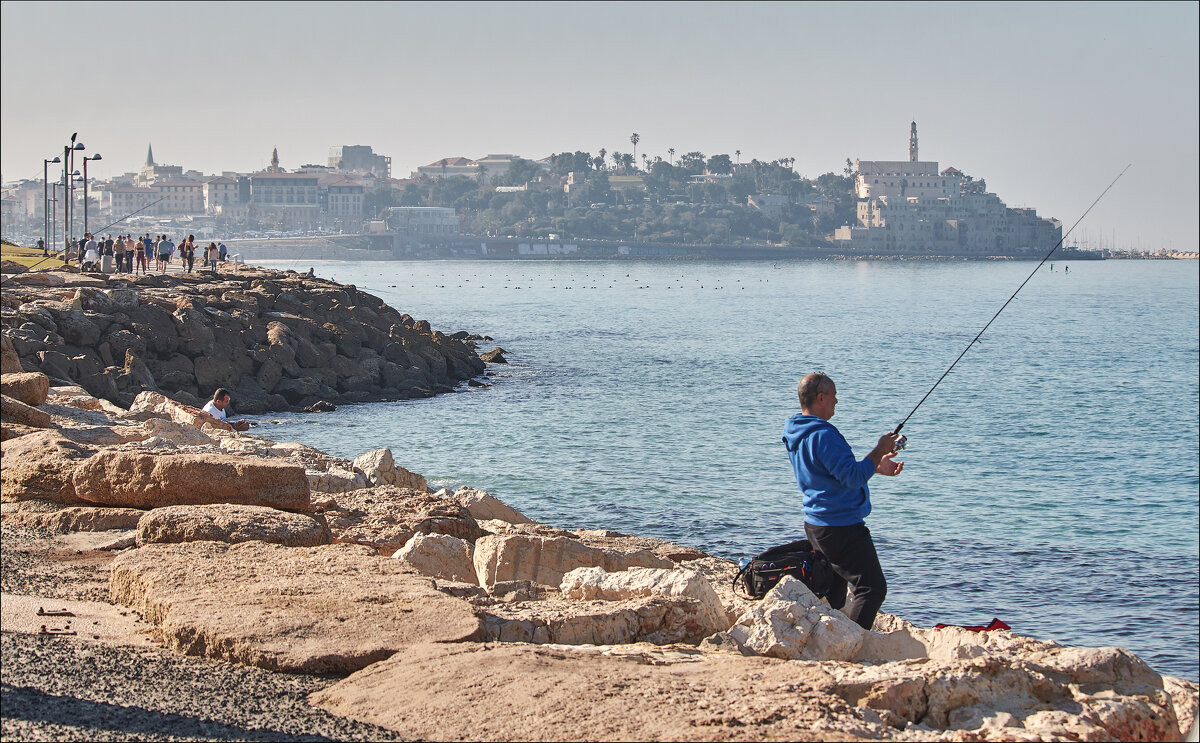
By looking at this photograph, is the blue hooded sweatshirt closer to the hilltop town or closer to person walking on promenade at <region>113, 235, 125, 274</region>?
person walking on promenade at <region>113, 235, 125, 274</region>

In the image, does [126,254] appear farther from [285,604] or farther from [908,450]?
[285,604]

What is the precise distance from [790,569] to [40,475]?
353cm

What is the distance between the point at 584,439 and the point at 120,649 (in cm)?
1426

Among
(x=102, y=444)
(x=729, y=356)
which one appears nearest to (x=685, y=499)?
(x=102, y=444)

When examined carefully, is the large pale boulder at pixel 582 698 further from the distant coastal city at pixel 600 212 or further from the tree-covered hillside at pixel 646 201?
the tree-covered hillside at pixel 646 201

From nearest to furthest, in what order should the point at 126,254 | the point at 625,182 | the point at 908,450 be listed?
the point at 908,450
the point at 126,254
the point at 625,182

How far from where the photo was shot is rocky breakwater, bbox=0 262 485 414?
51.9 feet

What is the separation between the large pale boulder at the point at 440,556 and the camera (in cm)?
572

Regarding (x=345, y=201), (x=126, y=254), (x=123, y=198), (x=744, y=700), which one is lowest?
(x=744, y=700)

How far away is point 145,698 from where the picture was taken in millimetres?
3496

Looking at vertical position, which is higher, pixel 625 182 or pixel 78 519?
pixel 625 182

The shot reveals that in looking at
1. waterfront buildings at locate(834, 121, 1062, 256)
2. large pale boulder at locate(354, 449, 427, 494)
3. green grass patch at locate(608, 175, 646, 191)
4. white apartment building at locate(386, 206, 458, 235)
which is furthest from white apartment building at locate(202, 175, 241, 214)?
large pale boulder at locate(354, 449, 427, 494)

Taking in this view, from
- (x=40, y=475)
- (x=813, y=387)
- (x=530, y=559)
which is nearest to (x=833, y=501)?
(x=813, y=387)

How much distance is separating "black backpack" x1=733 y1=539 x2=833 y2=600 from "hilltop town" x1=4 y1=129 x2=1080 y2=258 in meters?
131
